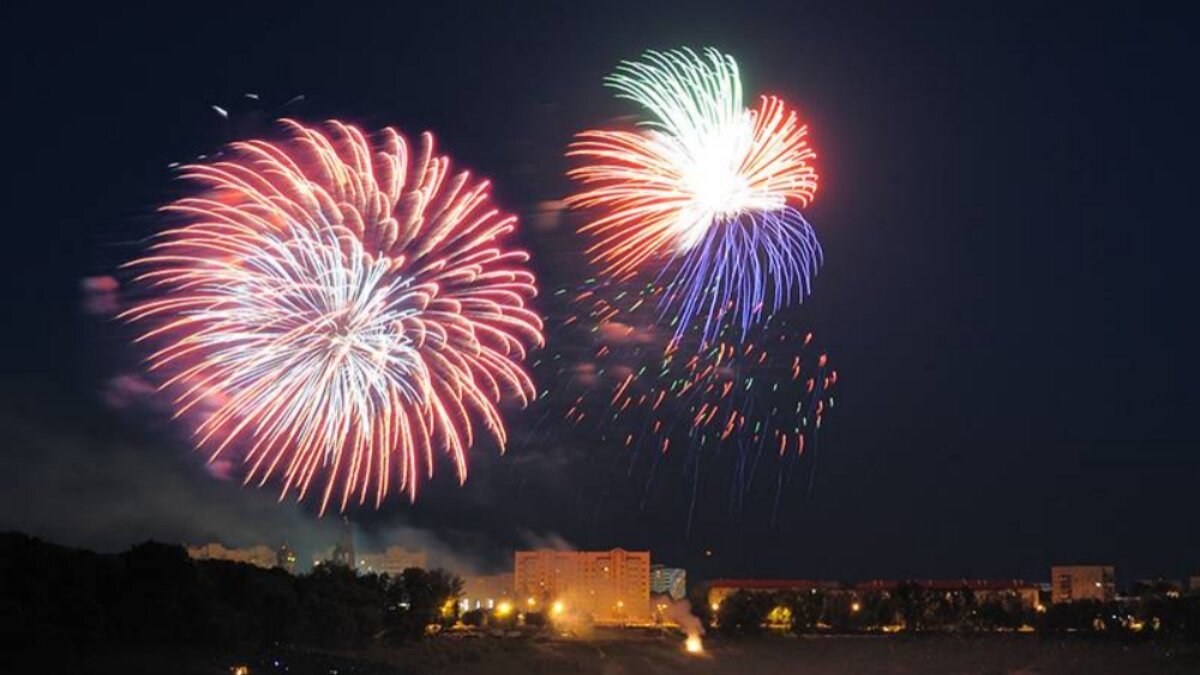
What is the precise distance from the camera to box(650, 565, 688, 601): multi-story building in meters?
158

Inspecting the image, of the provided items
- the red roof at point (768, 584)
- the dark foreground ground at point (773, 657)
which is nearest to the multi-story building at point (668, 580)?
the red roof at point (768, 584)

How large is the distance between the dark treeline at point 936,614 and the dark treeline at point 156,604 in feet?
113

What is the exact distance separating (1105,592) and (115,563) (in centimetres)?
11046

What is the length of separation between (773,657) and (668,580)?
321ft

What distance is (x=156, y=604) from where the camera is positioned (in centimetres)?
3744


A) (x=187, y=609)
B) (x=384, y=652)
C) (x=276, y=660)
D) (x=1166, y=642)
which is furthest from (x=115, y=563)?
(x=1166, y=642)

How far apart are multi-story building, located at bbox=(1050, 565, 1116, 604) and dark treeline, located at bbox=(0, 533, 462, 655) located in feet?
318

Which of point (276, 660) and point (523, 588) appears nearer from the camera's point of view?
point (276, 660)

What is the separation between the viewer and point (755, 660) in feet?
212

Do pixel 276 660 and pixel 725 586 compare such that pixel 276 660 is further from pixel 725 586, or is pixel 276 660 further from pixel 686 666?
pixel 725 586

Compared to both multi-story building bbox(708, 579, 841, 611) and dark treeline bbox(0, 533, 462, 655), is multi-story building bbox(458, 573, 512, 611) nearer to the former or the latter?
multi-story building bbox(708, 579, 841, 611)

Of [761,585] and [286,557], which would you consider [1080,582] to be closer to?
[761,585]

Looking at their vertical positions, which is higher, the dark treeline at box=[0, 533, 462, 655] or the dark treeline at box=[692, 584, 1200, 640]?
the dark treeline at box=[0, 533, 462, 655]

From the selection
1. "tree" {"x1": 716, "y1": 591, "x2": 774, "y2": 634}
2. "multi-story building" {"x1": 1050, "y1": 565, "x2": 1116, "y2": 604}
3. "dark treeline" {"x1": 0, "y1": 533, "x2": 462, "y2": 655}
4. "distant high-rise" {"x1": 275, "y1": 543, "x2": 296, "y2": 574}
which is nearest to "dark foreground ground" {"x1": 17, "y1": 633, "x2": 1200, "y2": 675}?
"dark treeline" {"x1": 0, "y1": 533, "x2": 462, "y2": 655}
